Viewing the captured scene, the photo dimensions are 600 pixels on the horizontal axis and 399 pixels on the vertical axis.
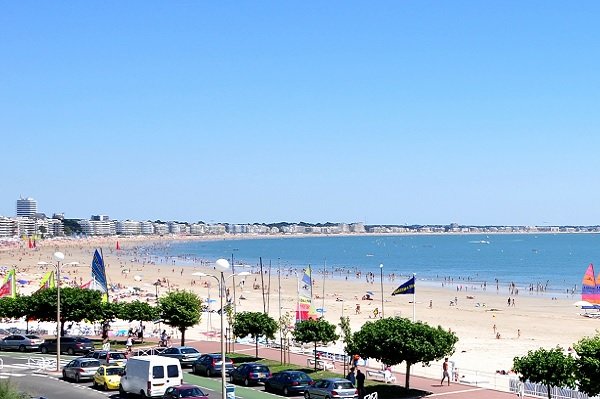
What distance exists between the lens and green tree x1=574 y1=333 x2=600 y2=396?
23.2 meters

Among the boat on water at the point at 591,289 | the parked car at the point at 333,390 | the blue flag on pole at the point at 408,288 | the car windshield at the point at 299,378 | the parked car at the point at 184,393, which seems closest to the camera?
the parked car at the point at 184,393

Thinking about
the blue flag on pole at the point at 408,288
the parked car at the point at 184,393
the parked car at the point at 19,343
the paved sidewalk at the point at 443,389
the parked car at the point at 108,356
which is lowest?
the paved sidewalk at the point at 443,389

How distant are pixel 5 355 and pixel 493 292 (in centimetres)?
7937

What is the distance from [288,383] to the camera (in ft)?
104

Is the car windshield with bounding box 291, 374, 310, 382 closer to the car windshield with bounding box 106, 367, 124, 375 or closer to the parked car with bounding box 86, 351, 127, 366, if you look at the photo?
the car windshield with bounding box 106, 367, 124, 375

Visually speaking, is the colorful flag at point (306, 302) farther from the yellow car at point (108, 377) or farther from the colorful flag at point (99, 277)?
the colorful flag at point (99, 277)

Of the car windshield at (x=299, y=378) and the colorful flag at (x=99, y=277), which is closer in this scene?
the car windshield at (x=299, y=378)

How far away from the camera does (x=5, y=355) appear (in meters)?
44.8

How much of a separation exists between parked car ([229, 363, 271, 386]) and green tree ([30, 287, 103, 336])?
55.0 feet

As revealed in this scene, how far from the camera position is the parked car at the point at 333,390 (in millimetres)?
29000

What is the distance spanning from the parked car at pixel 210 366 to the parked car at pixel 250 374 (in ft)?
4.70

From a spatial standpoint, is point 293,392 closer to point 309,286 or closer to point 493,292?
point 309,286

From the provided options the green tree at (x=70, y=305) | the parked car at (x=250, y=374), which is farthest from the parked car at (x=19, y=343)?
the parked car at (x=250, y=374)

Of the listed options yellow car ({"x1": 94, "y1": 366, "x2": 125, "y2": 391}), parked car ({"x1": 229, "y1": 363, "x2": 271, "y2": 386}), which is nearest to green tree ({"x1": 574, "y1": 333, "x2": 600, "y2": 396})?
parked car ({"x1": 229, "y1": 363, "x2": 271, "y2": 386})
